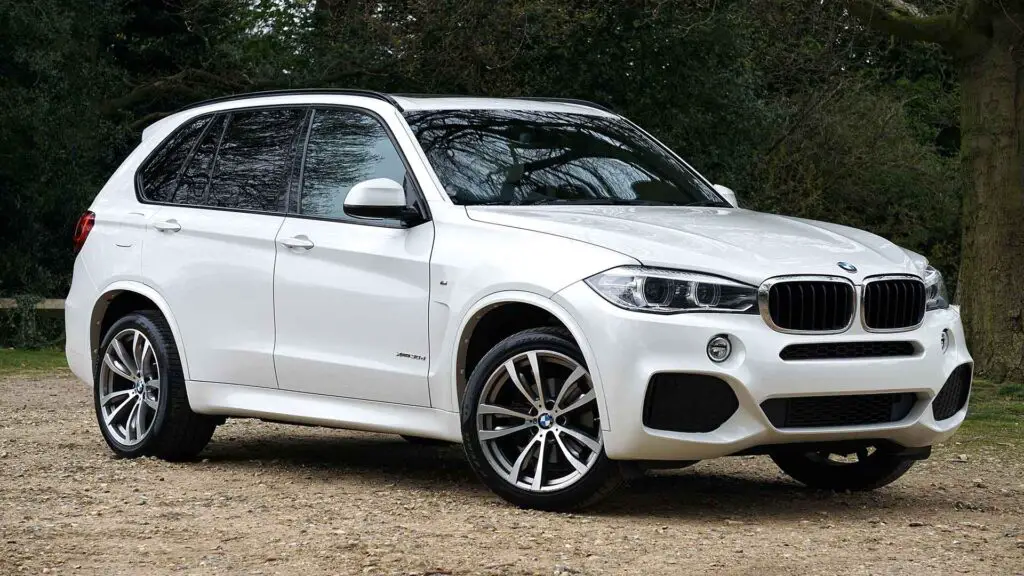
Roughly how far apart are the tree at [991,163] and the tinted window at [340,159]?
778 cm

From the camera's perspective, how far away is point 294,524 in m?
6.11

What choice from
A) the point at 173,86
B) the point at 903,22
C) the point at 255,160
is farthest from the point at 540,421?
the point at 173,86

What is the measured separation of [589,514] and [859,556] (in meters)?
1.27

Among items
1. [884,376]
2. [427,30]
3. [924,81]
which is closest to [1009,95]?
[427,30]

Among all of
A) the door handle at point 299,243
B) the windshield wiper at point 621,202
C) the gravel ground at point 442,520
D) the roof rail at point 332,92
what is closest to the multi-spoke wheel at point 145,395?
the gravel ground at point 442,520

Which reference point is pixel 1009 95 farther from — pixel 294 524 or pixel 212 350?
pixel 294 524

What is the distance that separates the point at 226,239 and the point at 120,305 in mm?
1231

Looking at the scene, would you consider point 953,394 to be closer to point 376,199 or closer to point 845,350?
point 845,350

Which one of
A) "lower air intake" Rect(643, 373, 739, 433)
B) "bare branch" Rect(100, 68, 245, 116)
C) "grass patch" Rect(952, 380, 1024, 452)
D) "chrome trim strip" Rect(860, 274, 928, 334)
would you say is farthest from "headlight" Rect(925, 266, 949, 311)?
"bare branch" Rect(100, 68, 245, 116)

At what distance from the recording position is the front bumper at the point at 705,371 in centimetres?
586

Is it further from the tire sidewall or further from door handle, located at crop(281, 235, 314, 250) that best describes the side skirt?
door handle, located at crop(281, 235, 314, 250)

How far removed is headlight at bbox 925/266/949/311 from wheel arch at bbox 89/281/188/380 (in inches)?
148

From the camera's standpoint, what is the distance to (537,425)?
6.32 metres

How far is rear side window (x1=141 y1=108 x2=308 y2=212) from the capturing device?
7.76m
